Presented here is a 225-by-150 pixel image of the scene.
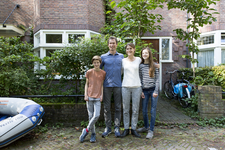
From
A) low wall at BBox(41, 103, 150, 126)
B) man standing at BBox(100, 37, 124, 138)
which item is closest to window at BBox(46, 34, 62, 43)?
low wall at BBox(41, 103, 150, 126)

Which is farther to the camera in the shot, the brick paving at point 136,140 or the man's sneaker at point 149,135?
the man's sneaker at point 149,135

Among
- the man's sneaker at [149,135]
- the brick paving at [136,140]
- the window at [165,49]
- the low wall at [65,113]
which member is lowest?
the brick paving at [136,140]

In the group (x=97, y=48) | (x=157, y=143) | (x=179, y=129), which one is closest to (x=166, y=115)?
(x=179, y=129)

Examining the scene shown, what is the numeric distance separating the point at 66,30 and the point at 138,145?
573 cm

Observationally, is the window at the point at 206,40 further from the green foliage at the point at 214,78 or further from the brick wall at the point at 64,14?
the brick wall at the point at 64,14

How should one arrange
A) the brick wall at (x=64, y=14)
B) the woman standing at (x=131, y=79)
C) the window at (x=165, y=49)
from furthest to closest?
the window at (x=165, y=49) → the brick wall at (x=64, y=14) → the woman standing at (x=131, y=79)

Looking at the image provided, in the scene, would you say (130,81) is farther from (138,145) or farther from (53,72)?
(53,72)

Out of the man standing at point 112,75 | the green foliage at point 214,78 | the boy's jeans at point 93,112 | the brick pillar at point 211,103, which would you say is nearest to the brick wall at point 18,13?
the man standing at point 112,75

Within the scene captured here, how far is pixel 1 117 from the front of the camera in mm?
3896

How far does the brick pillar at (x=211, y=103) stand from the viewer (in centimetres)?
451

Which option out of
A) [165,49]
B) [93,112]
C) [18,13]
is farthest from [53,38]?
[165,49]

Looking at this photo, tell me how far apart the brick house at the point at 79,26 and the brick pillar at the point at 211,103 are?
262cm

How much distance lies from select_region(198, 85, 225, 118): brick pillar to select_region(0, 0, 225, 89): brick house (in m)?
2.62

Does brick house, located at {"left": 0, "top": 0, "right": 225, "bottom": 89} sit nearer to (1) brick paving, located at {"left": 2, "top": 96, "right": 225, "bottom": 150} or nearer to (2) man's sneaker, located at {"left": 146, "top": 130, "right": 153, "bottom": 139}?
(1) brick paving, located at {"left": 2, "top": 96, "right": 225, "bottom": 150}
